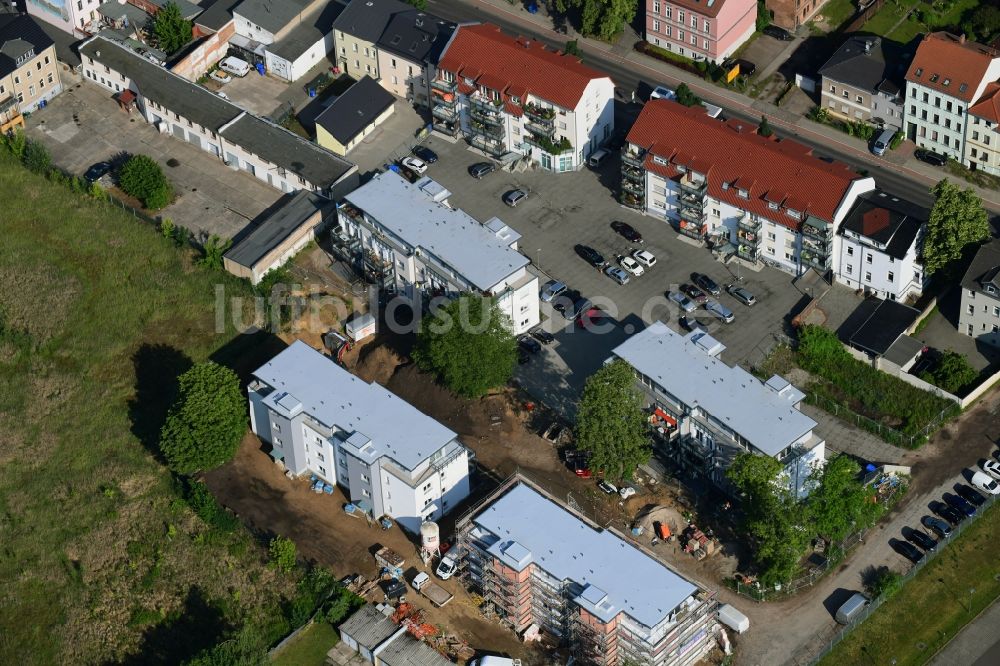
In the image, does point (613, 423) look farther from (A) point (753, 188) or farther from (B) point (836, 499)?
(A) point (753, 188)

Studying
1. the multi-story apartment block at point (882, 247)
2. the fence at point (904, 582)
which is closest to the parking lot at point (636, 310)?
the multi-story apartment block at point (882, 247)

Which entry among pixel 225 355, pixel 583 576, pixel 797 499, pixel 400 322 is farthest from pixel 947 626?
pixel 225 355

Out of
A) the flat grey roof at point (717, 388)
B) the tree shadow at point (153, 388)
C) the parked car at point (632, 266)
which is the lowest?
the tree shadow at point (153, 388)

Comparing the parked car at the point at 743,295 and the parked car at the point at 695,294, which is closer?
the parked car at the point at 743,295

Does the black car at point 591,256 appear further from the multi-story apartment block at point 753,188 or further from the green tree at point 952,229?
the green tree at point 952,229

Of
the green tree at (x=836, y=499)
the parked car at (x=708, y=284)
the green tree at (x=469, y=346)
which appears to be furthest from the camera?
the parked car at (x=708, y=284)

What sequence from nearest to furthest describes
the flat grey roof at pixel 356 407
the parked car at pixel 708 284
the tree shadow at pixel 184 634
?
the tree shadow at pixel 184 634 → the flat grey roof at pixel 356 407 → the parked car at pixel 708 284

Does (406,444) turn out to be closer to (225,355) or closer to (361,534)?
(361,534)

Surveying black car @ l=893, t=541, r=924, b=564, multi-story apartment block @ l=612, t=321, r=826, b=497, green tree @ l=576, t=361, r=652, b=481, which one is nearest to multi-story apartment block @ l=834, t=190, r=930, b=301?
multi-story apartment block @ l=612, t=321, r=826, b=497
